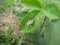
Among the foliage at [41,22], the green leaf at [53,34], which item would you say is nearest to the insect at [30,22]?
the foliage at [41,22]

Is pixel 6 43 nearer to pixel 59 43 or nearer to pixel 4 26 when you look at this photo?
pixel 4 26

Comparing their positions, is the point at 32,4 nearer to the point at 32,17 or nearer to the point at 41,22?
the point at 32,17

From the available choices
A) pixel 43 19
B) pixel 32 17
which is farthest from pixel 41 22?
pixel 32 17

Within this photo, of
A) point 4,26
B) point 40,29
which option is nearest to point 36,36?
point 40,29

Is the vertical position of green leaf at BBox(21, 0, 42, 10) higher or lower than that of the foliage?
higher

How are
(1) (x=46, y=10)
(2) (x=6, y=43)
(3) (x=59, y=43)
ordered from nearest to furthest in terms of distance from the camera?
(1) (x=46, y=10) < (3) (x=59, y=43) < (2) (x=6, y=43)

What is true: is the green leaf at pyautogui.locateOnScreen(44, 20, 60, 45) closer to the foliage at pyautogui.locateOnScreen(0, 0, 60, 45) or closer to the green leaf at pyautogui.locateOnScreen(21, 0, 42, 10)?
the foliage at pyautogui.locateOnScreen(0, 0, 60, 45)

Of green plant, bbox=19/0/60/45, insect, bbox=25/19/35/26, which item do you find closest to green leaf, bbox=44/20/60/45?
green plant, bbox=19/0/60/45

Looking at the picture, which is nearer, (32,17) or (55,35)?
(32,17)
